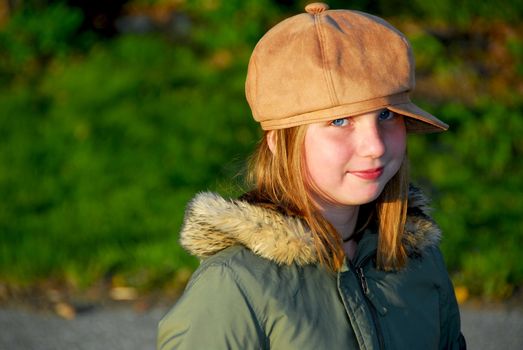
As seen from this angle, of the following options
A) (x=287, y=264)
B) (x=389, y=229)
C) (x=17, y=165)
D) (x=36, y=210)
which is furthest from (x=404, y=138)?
(x=17, y=165)

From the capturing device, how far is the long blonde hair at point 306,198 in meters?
2.35

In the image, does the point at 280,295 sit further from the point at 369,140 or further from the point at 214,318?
the point at 369,140

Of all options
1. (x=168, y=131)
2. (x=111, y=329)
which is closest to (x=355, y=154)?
(x=111, y=329)

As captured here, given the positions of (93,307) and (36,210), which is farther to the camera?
(36,210)

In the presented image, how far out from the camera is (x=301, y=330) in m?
2.20

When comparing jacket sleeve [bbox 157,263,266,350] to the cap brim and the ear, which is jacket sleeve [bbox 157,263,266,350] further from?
the cap brim

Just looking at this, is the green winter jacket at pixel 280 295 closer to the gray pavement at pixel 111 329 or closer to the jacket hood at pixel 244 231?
the jacket hood at pixel 244 231

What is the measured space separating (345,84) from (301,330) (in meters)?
0.58

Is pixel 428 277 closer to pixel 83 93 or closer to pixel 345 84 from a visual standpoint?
pixel 345 84

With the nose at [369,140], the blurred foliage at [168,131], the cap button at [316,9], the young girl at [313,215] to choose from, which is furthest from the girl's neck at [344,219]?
the blurred foliage at [168,131]

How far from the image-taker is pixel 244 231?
7.47 feet

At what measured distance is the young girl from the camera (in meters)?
2.18

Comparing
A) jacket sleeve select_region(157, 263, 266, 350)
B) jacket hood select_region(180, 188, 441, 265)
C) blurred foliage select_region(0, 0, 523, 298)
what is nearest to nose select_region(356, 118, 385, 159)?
jacket hood select_region(180, 188, 441, 265)

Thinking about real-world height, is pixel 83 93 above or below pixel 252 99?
below
